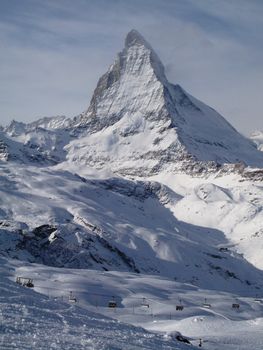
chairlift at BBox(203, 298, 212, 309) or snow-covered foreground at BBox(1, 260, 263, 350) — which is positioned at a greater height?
snow-covered foreground at BBox(1, 260, 263, 350)

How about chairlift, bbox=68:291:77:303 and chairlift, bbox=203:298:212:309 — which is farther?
chairlift, bbox=203:298:212:309

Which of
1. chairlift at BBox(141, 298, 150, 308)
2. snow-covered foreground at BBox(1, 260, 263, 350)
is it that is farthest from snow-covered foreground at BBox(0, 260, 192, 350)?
chairlift at BBox(141, 298, 150, 308)

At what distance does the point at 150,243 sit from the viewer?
19388 cm

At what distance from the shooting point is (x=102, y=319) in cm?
4234

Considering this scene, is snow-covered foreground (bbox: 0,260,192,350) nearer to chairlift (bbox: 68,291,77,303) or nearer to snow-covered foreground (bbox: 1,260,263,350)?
snow-covered foreground (bbox: 1,260,263,350)

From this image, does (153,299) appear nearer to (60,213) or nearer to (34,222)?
(34,222)

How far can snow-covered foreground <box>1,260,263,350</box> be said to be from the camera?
106 feet

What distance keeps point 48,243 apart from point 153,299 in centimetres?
6421

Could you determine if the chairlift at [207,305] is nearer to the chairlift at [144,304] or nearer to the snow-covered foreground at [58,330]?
the chairlift at [144,304]

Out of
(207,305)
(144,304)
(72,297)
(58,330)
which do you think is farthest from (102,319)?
(207,305)

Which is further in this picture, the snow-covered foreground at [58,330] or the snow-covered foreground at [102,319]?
the snow-covered foreground at [102,319]

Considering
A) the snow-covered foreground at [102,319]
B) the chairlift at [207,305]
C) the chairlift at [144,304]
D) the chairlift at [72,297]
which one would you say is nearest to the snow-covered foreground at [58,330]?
the snow-covered foreground at [102,319]

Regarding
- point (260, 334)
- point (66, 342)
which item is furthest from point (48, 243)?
point (66, 342)

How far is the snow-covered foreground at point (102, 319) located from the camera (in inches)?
1276
